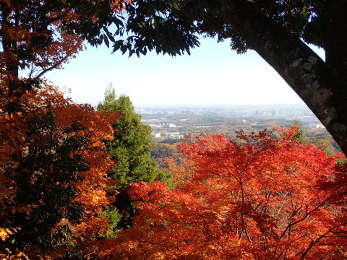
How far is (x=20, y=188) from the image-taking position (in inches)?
252

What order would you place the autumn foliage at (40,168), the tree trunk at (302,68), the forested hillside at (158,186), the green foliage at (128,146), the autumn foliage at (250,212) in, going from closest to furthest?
1. the tree trunk at (302,68)
2. the forested hillside at (158,186)
3. the autumn foliage at (40,168)
4. the autumn foliage at (250,212)
5. the green foliage at (128,146)

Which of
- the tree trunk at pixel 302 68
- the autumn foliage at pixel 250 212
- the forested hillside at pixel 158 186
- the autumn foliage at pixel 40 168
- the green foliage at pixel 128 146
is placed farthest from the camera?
the green foliage at pixel 128 146

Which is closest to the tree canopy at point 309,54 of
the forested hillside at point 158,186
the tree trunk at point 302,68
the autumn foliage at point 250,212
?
the tree trunk at point 302,68

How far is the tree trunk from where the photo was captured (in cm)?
165

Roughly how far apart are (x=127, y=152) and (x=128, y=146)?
717mm

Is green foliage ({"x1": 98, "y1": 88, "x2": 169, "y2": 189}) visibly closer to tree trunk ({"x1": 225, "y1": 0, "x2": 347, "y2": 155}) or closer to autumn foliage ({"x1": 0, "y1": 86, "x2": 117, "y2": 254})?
autumn foliage ({"x1": 0, "y1": 86, "x2": 117, "y2": 254})

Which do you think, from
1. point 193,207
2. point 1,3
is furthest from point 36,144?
point 193,207

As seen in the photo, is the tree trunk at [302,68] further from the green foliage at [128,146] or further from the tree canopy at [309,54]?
the green foliage at [128,146]

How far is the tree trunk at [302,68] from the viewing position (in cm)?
165

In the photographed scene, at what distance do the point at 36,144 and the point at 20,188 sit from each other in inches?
46.7

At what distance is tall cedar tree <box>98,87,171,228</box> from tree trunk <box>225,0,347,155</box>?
12162 mm

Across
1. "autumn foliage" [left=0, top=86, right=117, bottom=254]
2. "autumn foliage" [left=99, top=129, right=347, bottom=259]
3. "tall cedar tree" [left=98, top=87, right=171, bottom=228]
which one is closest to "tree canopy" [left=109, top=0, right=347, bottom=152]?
"autumn foliage" [left=99, top=129, right=347, bottom=259]

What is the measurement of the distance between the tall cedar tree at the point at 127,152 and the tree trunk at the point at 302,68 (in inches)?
479

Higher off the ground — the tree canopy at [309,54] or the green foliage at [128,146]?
the tree canopy at [309,54]
